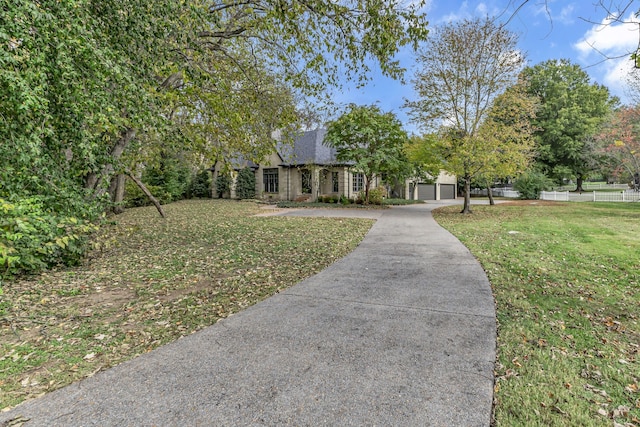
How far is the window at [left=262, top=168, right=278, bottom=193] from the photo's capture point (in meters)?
25.0

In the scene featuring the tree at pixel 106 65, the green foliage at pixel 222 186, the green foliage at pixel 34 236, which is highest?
the tree at pixel 106 65

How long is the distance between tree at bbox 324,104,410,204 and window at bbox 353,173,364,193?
15.4 ft

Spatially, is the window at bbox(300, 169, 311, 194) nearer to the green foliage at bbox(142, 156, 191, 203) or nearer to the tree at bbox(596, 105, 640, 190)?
the green foliage at bbox(142, 156, 191, 203)

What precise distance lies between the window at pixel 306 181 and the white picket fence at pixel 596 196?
17830 mm

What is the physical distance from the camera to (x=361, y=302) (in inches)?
164

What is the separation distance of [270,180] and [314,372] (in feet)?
76.7

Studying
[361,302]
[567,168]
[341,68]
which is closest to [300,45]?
[341,68]

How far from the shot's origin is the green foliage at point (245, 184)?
82.5 ft

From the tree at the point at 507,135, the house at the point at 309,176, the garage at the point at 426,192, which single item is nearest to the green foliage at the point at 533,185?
the garage at the point at 426,192

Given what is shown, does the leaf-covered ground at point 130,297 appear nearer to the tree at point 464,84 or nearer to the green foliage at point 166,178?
the tree at point 464,84

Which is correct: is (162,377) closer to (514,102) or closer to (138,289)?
(138,289)

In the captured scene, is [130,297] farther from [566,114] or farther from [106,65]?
[566,114]

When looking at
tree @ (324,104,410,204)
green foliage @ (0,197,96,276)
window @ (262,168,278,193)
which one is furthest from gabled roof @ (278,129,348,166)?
green foliage @ (0,197,96,276)

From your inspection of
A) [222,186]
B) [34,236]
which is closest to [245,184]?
[222,186]
